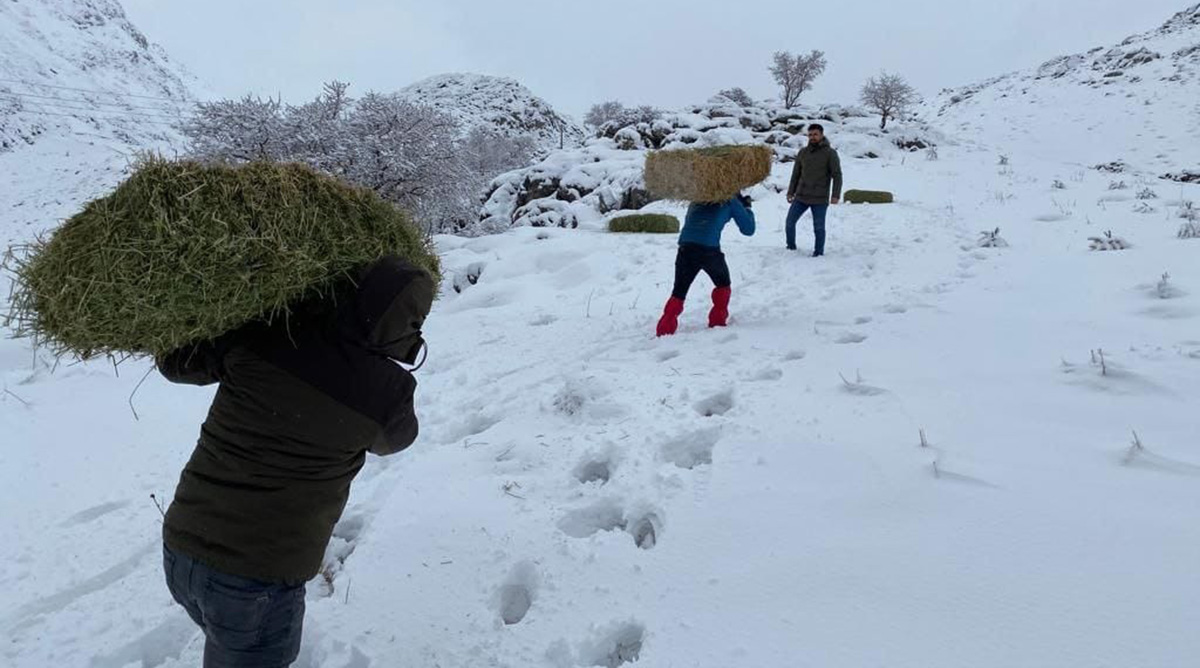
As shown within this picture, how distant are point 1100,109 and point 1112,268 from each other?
35.0m

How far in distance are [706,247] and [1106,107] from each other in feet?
125

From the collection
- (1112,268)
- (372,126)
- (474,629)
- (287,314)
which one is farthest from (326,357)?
(372,126)

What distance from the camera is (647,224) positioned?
12.5 metres

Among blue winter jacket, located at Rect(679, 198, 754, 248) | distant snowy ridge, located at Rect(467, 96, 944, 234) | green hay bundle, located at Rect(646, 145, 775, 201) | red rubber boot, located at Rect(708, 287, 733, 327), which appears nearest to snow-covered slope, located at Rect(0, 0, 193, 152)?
distant snowy ridge, located at Rect(467, 96, 944, 234)

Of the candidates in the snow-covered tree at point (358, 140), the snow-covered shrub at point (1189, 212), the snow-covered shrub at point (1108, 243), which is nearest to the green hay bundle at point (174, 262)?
the snow-covered shrub at point (1108, 243)

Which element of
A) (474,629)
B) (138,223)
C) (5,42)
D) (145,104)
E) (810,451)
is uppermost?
(5,42)

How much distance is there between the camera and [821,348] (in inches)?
201

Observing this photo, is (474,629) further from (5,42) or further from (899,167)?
(5,42)

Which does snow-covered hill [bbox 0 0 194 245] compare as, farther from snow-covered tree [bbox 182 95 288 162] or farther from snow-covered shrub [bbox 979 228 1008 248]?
snow-covered shrub [bbox 979 228 1008 248]

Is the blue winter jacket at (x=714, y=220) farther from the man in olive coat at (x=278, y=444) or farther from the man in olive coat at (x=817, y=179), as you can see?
the man in olive coat at (x=278, y=444)

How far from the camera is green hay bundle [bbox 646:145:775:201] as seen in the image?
591 cm

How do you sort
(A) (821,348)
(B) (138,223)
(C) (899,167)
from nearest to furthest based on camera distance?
1. (B) (138,223)
2. (A) (821,348)
3. (C) (899,167)

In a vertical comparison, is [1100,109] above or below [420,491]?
above

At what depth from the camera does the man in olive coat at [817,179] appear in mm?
8883
